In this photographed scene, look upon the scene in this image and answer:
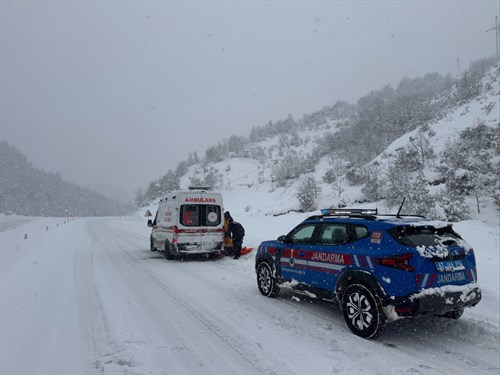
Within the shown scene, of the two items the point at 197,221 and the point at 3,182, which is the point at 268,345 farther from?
the point at 3,182

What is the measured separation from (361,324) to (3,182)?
14347 cm

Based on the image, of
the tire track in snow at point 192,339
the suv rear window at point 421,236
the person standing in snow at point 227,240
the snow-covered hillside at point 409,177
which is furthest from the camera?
the snow-covered hillside at point 409,177

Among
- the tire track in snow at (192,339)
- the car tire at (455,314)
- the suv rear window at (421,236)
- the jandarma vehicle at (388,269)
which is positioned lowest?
the tire track in snow at (192,339)

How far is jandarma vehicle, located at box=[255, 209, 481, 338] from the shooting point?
462 centimetres

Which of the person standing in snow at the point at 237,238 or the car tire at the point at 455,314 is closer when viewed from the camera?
the car tire at the point at 455,314

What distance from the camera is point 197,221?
1253 cm

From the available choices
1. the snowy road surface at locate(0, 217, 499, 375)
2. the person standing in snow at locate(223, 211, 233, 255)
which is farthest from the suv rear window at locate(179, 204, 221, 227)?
the snowy road surface at locate(0, 217, 499, 375)

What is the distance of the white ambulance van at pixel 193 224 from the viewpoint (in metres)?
12.3

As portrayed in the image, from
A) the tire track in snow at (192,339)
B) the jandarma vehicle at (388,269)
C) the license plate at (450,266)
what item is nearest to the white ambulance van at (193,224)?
the tire track in snow at (192,339)

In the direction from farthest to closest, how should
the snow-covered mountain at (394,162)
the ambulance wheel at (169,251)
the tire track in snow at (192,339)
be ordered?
the snow-covered mountain at (394,162) → the ambulance wheel at (169,251) → the tire track in snow at (192,339)

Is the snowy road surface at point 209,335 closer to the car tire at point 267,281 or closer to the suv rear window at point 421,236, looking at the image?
the car tire at point 267,281

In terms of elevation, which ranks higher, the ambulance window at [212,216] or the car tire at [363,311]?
the ambulance window at [212,216]

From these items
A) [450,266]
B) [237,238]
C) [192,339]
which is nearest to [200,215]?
[237,238]

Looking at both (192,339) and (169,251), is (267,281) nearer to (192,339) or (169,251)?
(192,339)
